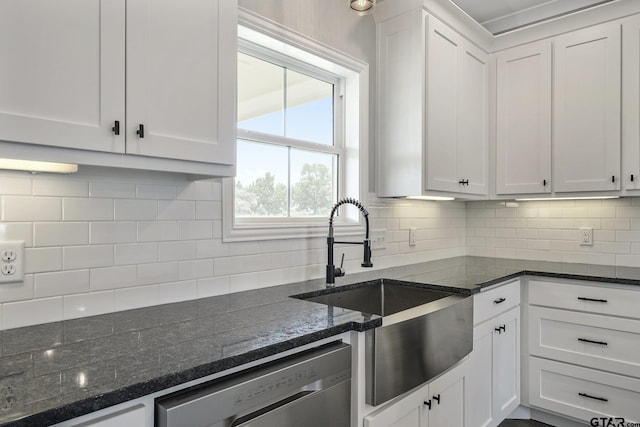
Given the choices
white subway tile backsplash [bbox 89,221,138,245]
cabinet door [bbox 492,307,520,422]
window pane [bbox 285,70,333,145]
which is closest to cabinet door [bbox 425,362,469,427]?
cabinet door [bbox 492,307,520,422]

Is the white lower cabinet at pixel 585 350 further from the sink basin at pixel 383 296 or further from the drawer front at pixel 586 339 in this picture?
the sink basin at pixel 383 296

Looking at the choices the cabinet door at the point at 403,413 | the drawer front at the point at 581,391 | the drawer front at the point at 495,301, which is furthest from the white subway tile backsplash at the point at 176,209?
the drawer front at the point at 581,391

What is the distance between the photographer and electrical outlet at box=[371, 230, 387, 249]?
254 cm

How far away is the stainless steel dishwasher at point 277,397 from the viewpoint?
3.05 ft

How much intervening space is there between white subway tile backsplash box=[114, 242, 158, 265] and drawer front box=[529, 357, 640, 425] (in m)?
2.26

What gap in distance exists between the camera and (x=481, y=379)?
2.12m

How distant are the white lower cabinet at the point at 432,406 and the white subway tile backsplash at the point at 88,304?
37.9 inches

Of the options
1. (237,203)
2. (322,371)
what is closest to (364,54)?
(237,203)

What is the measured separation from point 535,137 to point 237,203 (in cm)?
206

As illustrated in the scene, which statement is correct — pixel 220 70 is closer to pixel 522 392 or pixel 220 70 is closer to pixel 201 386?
pixel 201 386

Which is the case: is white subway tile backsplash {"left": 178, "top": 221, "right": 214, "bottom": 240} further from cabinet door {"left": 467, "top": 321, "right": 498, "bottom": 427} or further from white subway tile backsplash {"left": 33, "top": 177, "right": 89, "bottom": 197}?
cabinet door {"left": 467, "top": 321, "right": 498, "bottom": 427}

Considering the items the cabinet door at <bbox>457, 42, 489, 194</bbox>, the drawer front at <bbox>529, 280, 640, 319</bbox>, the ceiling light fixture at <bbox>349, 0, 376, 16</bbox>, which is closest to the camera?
the ceiling light fixture at <bbox>349, 0, 376, 16</bbox>

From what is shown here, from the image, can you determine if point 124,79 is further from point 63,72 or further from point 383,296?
point 383,296

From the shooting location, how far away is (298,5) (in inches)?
83.2
